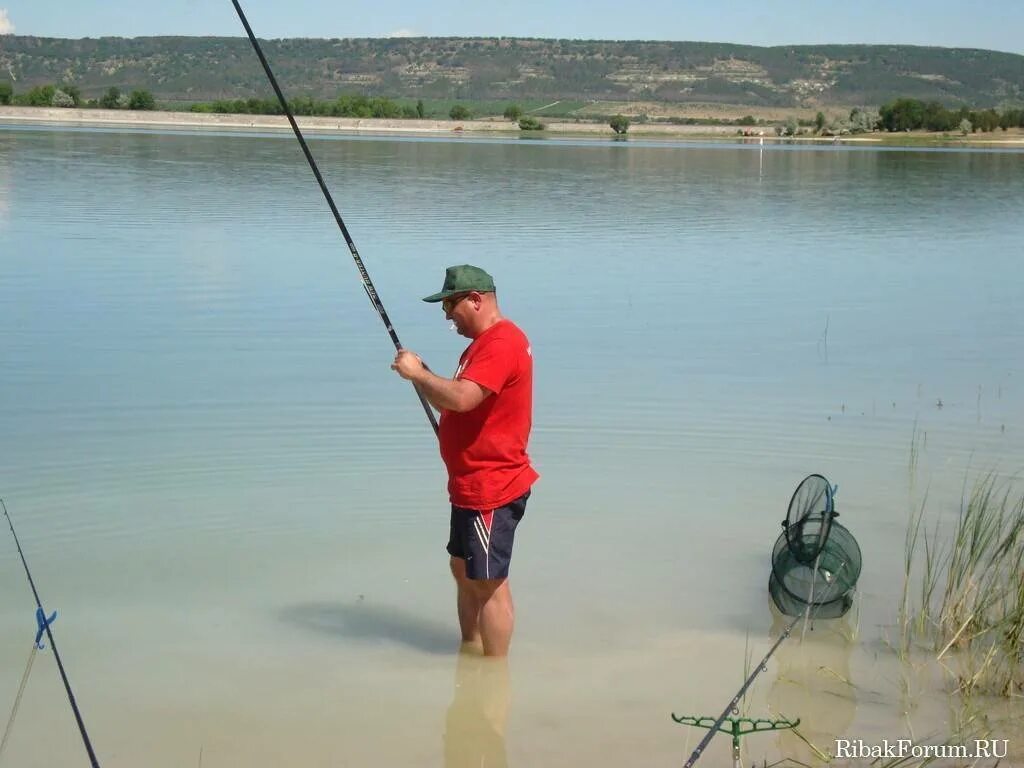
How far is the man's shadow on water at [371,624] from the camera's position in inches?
232

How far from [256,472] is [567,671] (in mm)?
3075

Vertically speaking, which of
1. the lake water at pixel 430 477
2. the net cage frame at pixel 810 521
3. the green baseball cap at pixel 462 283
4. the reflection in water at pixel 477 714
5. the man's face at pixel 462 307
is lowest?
the reflection in water at pixel 477 714

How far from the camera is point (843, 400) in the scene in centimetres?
1023

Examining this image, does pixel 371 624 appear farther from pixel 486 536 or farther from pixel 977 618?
pixel 977 618

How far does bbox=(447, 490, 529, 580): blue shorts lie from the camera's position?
492 cm

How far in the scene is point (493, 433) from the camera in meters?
4.89

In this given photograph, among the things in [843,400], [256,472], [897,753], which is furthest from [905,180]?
[897,753]

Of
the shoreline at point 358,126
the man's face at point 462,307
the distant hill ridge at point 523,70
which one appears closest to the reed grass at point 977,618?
the man's face at point 462,307

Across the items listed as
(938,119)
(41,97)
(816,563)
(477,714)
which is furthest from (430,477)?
(41,97)

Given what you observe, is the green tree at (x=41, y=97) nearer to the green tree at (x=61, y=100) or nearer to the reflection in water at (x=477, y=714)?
the green tree at (x=61, y=100)

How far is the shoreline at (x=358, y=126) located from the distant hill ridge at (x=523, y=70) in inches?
2589

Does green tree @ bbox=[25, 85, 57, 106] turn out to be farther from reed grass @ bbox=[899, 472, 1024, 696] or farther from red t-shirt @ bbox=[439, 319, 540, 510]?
red t-shirt @ bbox=[439, 319, 540, 510]

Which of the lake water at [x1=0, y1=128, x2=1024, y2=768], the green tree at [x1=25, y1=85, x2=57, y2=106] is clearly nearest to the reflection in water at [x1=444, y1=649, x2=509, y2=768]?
the lake water at [x1=0, y1=128, x2=1024, y2=768]

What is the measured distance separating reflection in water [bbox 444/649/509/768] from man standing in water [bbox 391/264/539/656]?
1.79ft
